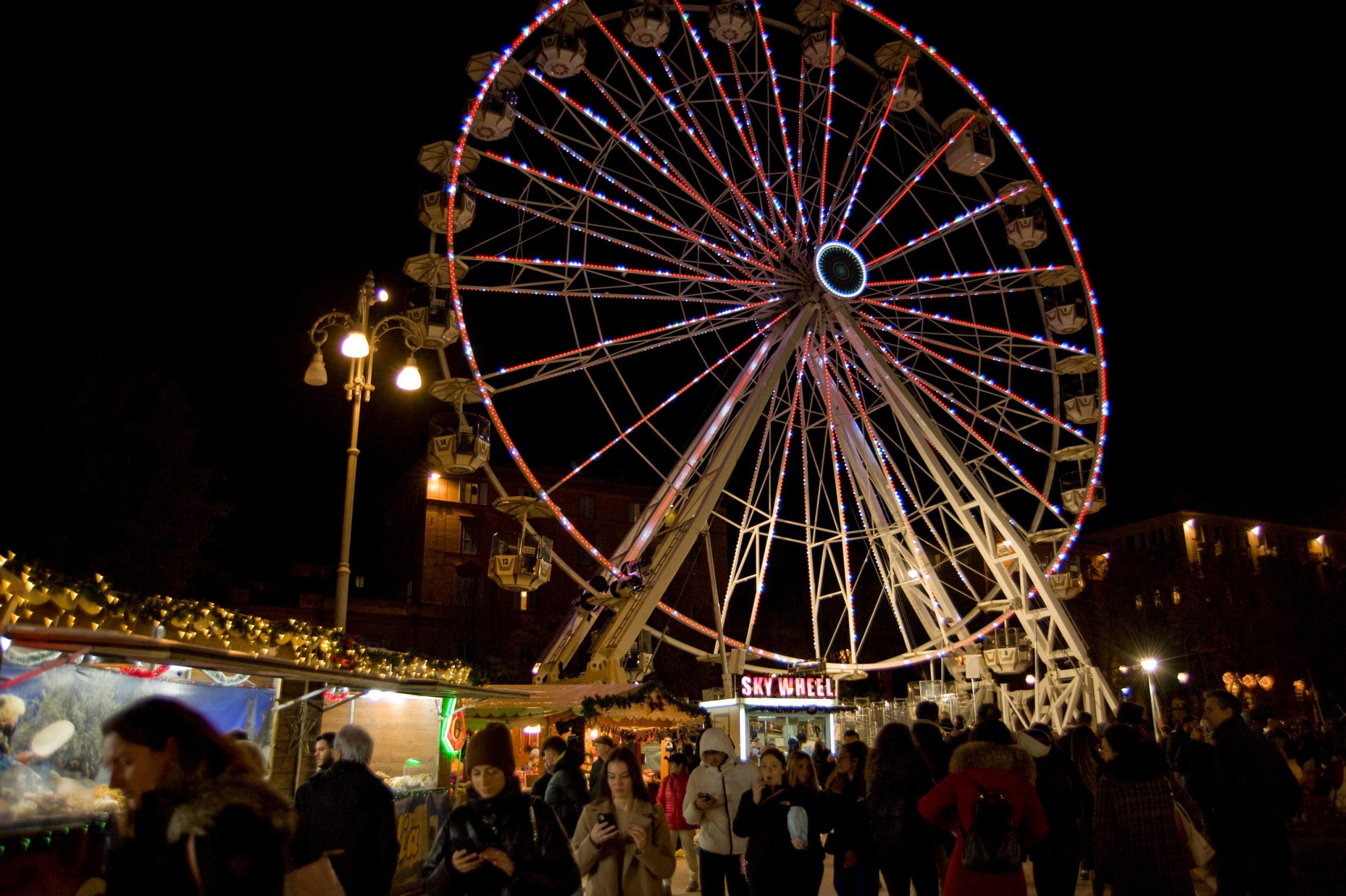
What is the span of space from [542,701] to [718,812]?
24.7 feet

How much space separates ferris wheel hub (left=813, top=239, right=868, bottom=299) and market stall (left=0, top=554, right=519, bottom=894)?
10930mm

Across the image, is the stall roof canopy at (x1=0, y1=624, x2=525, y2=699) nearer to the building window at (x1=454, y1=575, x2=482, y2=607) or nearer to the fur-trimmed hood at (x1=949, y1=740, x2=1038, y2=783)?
the fur-trimmed hood at (x1=949, y1=740, x2=1038, y2=783)

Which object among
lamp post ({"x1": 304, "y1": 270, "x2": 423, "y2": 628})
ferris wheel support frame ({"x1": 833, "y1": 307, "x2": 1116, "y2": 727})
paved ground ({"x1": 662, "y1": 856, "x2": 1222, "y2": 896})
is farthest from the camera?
ferris wheel support frame ({"x1": 833, "y1": 307, "x2": 1116, "y2": 727})

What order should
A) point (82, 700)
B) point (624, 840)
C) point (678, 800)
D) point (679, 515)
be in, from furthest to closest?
point (679, 515)
point (678, 800)
point (82, 700)
point (624, 840)

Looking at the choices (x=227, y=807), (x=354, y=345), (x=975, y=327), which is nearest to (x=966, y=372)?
(x=975, y=327)

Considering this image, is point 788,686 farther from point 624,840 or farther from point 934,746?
point 624,840

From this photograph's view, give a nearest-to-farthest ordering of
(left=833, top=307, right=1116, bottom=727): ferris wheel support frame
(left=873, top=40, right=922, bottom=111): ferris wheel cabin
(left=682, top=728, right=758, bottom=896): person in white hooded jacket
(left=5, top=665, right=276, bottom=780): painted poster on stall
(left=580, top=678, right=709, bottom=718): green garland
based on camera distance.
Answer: (left=5, top=665, right=276, bottom=780): painted poster on stall → (left=682, top=728, right=758, bottom=896): person in white hooded jacket → (left=580, top=678, right=709, bottom=718): green garland → (left=833, top=307, right=1116, bottom=727): ferris wheel support frame → (left=873, top=40, right=922, bottom=111): ferris wheel cabin

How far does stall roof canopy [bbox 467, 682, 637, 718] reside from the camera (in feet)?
46.0

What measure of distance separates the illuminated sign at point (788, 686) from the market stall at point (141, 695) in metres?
8.91

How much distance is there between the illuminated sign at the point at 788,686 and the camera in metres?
20.5

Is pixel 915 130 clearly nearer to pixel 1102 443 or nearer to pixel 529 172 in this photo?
pixel 1102 443

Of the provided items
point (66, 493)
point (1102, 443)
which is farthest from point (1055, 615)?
point (66, 493)

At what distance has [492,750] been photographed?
3982mm

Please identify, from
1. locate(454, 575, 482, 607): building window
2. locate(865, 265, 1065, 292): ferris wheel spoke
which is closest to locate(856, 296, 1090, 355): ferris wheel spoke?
locate(865, 265, 1065, 292): ferris wheel spoke
